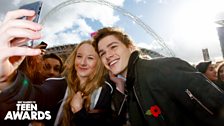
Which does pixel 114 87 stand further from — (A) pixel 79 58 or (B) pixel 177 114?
(B) pixel 177 114

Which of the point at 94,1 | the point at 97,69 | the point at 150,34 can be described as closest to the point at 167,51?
the point at 150,34

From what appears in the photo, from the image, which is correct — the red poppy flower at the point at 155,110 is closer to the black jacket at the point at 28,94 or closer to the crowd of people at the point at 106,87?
the crowd of people at the point at 106,87

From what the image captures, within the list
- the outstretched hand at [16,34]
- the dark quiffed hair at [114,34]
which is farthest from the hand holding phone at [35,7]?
the dark quiffed hair at [114,34]

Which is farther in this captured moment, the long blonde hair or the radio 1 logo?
the long blonde hair

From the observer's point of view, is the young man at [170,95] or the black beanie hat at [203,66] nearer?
the young man at [170,95]

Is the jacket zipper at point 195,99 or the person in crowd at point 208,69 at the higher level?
the person in crowd at point 208,69

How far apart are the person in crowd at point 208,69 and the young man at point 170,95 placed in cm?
392

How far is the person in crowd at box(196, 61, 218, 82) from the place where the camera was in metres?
6.34

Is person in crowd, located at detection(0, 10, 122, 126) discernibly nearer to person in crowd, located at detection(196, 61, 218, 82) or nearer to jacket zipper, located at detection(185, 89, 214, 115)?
jacket zipper, located at detection(185, 89, 214, 115)

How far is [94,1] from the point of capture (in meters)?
41.2

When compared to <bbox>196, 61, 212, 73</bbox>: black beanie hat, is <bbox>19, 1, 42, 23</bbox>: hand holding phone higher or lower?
higher

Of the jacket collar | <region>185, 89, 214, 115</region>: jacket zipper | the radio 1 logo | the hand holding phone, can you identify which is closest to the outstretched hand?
the hand holding phone

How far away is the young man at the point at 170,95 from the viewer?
2.27 meters

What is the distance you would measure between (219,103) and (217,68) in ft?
15.1
